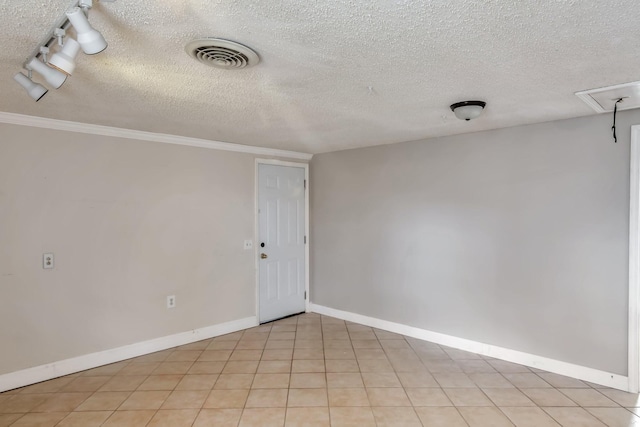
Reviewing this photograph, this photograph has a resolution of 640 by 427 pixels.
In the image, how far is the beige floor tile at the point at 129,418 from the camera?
240 centimetres

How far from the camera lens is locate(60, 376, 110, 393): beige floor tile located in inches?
113

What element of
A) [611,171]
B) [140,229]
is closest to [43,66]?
[140,229]

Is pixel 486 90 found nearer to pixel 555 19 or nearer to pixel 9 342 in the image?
pixel 555 19

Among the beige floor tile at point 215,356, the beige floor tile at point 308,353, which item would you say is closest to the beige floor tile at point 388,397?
the beige floor tile at point 308,353

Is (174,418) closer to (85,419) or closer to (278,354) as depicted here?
(85,419)

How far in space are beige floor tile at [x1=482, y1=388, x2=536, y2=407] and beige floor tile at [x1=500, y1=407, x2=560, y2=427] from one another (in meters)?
0.06

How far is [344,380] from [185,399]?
1.26m

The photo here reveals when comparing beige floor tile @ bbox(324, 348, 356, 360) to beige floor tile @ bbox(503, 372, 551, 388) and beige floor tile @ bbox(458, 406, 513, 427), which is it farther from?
beige floor tile @ bbox(503, 372, 551, 388)

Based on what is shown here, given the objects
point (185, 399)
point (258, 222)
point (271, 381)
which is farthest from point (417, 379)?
point (258, 222)

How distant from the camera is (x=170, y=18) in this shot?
1.42 meters

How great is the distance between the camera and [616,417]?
2.44 meters

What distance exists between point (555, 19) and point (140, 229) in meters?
3.57

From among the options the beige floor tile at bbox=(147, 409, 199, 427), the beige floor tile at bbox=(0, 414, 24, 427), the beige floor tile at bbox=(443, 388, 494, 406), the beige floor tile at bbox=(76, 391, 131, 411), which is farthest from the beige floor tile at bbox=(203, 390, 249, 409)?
the beige floor tile at bbox=(443, 388, 494, 406)

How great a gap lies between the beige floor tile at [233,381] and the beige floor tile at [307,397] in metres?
0.41
